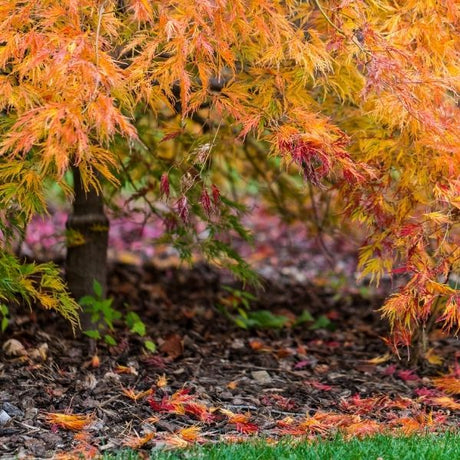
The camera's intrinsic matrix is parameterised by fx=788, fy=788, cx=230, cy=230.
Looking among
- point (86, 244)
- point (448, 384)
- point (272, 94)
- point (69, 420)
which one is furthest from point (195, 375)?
point (272, 94)

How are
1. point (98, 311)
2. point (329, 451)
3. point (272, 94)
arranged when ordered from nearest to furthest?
point (329, 451)
point (272, 94)
point (98, 311)

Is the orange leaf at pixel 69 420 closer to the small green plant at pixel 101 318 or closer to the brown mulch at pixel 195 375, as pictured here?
the brown mulch at pixel 195 375

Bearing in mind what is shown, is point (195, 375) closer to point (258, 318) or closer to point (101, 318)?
point (101, 318)

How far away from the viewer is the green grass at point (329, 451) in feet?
9.76

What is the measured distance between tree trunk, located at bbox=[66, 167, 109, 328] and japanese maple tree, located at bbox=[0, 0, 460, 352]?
3.30ft

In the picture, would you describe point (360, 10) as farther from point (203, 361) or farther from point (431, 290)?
point (203, 361)

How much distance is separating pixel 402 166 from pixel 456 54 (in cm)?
57

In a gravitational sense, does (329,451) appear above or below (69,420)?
above

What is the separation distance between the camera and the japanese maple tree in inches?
113

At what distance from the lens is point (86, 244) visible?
4887 mm

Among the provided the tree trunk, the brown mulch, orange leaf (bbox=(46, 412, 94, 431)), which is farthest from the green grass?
the tree trunk

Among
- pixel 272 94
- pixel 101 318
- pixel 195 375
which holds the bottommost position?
pixel 195 375

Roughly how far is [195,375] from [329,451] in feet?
4.64

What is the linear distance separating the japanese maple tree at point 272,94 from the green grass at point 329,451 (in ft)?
1.72
